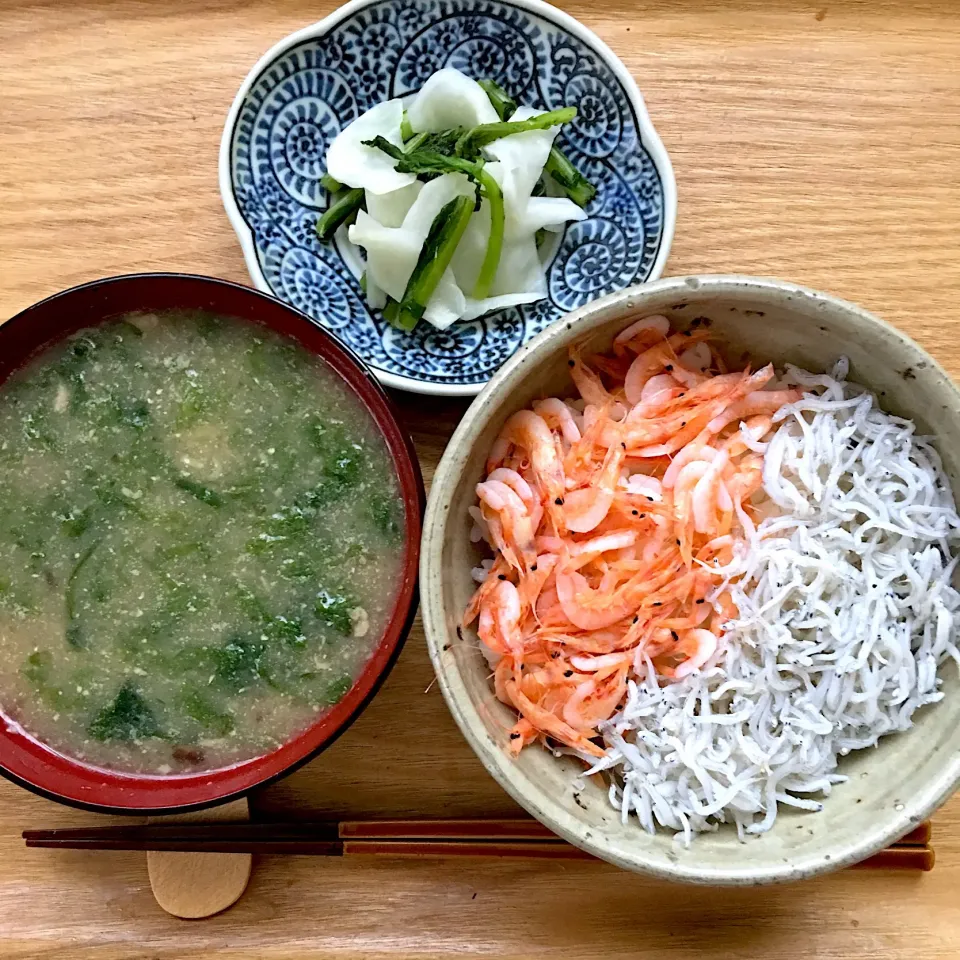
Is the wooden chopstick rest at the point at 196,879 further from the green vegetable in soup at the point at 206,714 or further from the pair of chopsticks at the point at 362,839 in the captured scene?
the green vegetable in soup at the point at 206,714

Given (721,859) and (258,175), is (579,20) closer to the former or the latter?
(258,175)

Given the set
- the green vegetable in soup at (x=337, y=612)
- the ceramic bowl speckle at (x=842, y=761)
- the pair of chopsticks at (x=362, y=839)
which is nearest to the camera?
A: the ceramic bowl speckle at (x=842, y=761)

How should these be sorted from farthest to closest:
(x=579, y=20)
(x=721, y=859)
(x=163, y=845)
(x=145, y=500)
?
1. (x=579, y=20)
2. (x=163, y=845)
3. (x=145, y=500)
4. (x=721, y=859)

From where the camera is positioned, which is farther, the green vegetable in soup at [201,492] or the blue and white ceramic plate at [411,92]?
the blue and white ceramic plate at [411,92]

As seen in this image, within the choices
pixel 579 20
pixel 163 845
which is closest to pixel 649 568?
pixel 163 845

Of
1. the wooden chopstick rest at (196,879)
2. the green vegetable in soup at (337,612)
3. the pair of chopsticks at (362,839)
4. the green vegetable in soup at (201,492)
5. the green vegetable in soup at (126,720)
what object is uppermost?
the green vegetable in soup at (201,492)

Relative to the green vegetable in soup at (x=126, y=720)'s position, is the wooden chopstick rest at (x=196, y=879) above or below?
below

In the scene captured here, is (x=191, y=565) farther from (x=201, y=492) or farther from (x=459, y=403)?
(x=459, y=403)

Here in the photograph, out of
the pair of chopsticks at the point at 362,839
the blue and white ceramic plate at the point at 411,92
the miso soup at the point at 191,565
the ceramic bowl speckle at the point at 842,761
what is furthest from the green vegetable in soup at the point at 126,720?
the blue and white ceramic plate at the point at 411,92

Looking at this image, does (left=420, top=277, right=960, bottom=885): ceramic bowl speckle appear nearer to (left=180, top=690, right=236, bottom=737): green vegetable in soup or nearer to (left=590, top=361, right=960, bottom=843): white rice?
(left=590, top=361, right=960, bottom=843): white rice
